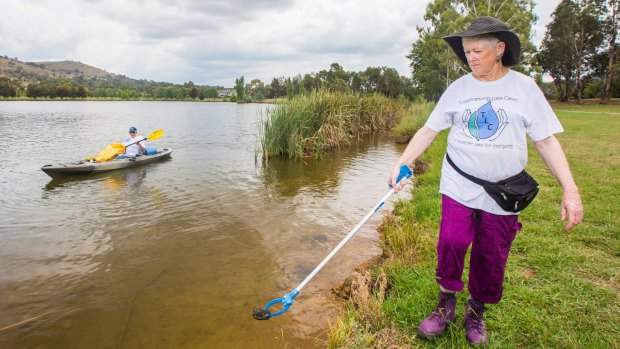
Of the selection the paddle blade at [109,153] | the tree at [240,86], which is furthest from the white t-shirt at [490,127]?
the tree at [240,86]

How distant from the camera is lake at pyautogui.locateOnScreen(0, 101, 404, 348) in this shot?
394cm

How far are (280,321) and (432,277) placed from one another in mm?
1748

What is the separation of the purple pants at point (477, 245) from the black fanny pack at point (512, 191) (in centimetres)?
13

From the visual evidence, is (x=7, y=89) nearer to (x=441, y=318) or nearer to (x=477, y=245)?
(x=441, y=318)

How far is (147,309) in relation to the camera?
4305 mm

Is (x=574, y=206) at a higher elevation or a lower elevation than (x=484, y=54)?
lower

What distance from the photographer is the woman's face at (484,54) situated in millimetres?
2381

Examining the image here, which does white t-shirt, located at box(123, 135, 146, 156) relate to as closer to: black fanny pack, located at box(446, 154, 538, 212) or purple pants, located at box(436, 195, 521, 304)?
purple pants, located at box(436, 195, 521, 304)

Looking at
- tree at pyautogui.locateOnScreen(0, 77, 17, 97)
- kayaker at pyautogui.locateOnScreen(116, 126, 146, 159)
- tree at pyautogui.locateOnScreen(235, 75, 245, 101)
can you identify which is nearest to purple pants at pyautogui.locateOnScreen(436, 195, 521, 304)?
kayaker at pyautogui.locateOnScreen(116, 126, 146, 159)

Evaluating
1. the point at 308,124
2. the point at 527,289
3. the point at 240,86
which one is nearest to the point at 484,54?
the point at 527,289

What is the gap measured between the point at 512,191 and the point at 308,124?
500 inches

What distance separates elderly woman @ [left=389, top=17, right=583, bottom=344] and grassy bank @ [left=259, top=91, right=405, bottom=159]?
448 inches

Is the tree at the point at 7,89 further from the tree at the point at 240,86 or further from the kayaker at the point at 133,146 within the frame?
the kayaker at the point at 133,146

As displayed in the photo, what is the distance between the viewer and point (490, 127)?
2.38m
